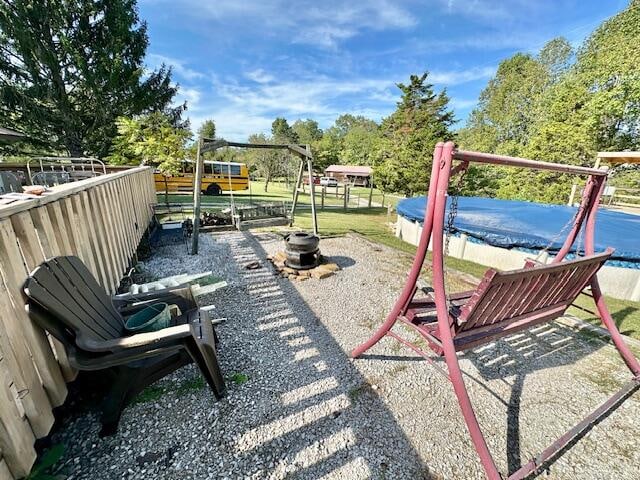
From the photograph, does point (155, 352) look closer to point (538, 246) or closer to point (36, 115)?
point (538, 246)

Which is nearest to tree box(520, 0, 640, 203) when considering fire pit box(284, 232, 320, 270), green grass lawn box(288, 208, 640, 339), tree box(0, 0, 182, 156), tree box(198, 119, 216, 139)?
green grass lawn box(288, 208, 640, 339)

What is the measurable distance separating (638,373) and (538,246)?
3.17 metres

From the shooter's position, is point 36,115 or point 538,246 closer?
point 538,246

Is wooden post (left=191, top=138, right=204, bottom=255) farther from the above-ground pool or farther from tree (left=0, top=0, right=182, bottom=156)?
tree (left=0, top=0, right=182, bottom=156)

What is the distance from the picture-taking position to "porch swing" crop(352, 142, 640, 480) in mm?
1704

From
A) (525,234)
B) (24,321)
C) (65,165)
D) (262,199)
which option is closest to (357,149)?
(262,199)

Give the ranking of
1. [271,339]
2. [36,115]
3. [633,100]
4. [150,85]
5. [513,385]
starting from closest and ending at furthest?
[513,385]
[271,339]
[633,100]
[36,115]
[150,85]

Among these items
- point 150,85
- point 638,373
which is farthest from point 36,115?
point 638,373

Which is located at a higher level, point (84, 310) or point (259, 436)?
point (84, 310)

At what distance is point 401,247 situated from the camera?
6.88 meters

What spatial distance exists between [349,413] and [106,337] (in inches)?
73.4

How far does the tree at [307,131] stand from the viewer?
55.9 m

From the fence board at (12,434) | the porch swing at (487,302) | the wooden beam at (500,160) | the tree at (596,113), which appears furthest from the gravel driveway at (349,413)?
the tree at (596,113)

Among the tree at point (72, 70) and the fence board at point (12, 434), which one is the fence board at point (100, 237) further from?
the tree at point (72, 70)
